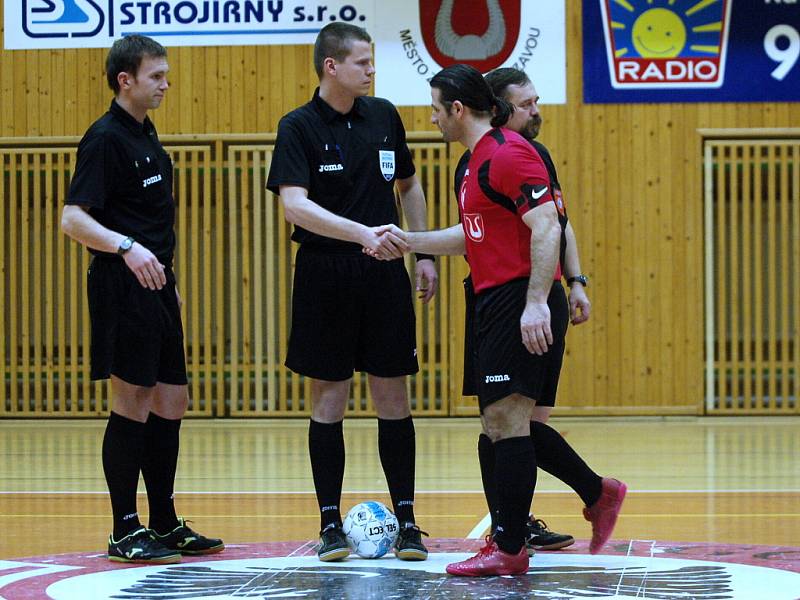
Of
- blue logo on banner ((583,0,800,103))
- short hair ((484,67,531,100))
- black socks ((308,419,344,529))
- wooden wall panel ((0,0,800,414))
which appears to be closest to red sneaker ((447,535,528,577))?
black socks ((308,419,344,529))

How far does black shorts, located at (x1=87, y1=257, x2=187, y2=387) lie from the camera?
4.17 m

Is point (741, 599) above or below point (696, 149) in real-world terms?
below

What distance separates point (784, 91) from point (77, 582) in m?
8.19

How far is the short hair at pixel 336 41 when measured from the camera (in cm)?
427

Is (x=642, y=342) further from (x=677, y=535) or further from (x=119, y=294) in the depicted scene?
(x=119, y=294)

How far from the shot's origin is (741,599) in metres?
3.35

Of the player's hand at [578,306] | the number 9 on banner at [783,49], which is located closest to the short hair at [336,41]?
the player's hand at [578,306]

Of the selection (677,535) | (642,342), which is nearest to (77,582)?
(677,535)

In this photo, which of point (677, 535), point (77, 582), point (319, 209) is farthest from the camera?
point (677, 535)

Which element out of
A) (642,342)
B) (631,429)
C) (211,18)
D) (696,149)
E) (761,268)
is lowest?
(631,429)

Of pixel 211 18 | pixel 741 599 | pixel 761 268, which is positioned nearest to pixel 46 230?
pixel 211 18

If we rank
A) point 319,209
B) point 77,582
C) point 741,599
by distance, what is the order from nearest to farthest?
point 741,599, point 77,582, point 319,209

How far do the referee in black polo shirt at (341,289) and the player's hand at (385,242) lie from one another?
0.17 meters

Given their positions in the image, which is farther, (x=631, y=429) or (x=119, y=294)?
(x=631, y=429)
